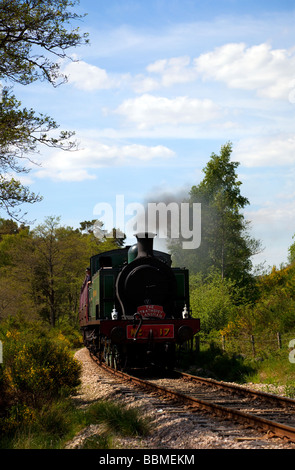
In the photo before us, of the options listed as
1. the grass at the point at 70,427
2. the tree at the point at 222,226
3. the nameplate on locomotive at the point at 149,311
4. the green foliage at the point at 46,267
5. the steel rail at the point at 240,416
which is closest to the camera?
the steel rail at the point at 240,416

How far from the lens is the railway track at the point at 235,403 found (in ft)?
25.8

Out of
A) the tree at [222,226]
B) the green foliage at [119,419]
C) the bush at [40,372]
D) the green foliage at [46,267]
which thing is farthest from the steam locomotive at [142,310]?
the green foliage at [46,267]

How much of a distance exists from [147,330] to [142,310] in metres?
0.65

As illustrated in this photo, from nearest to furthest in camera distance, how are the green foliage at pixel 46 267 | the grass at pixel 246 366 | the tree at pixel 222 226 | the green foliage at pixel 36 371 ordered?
the green foliage at pixel 36 371 → the grass at pixel 246 366 → the tree at pixel 222 226 → the green foliage at pixel 46 267

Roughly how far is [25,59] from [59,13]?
146 cm

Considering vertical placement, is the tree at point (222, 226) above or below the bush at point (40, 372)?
above

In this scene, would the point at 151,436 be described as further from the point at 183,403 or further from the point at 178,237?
the point at 178,237

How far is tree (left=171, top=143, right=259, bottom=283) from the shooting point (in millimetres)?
36594

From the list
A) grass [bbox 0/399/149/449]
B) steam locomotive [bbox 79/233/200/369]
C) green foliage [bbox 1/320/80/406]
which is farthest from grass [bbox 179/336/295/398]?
green foliage [bbox 1/320/80/406]

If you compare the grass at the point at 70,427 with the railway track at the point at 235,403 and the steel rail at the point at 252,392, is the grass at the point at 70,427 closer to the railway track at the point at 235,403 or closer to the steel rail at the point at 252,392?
the railway track at the point at 235,403

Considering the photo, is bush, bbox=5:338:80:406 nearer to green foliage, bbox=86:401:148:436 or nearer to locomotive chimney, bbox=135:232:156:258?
green foliage, bbox=86:401:148:436

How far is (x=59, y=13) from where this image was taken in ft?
41.3

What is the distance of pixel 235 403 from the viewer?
10.4 metres
